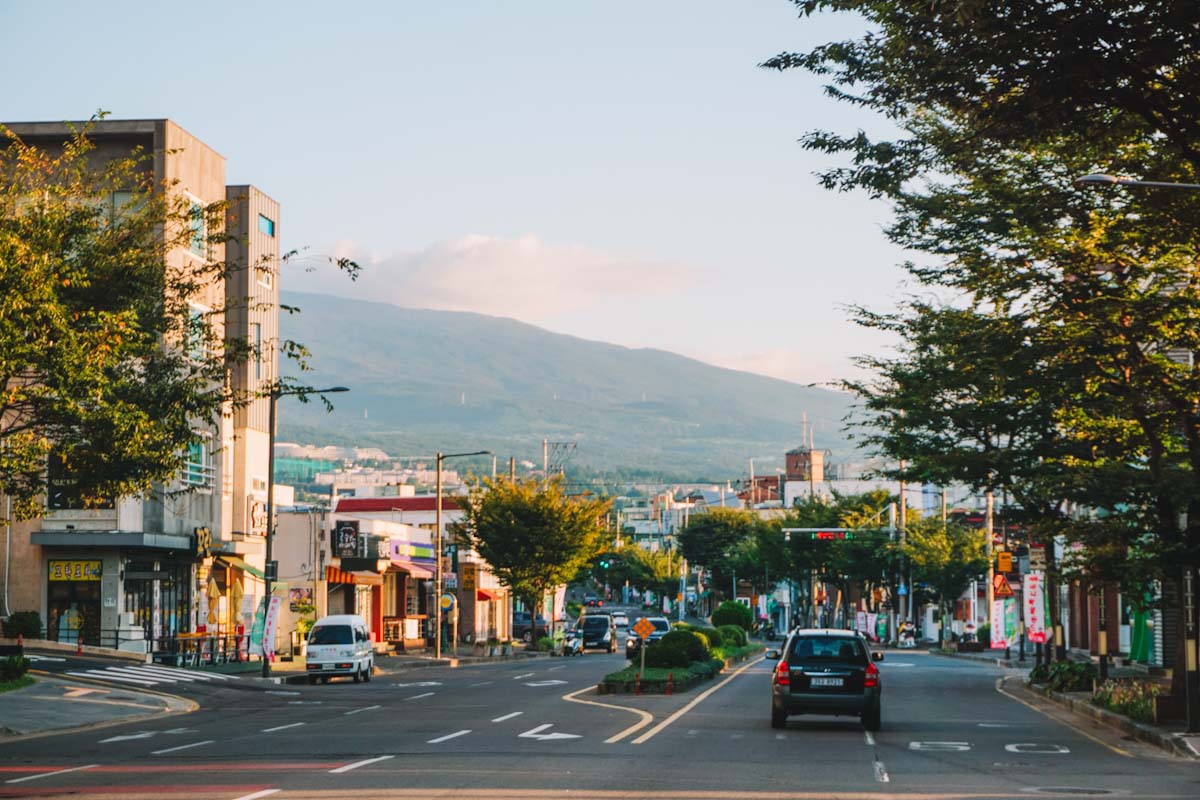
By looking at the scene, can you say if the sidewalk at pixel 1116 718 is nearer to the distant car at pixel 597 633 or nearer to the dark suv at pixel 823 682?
the dark suv at pixel 823 682

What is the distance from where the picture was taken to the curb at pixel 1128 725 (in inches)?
904

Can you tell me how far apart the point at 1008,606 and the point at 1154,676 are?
22185 millimetres

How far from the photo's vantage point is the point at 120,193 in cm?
5716

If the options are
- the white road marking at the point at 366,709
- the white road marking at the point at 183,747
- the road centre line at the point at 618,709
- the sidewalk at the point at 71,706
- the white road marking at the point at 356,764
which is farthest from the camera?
the white road marking at the point at 366,709

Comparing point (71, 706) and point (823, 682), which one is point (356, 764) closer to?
point (823, 682)

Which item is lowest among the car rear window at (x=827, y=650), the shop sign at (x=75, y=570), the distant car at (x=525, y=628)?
the distant car at (x=525, y=628)

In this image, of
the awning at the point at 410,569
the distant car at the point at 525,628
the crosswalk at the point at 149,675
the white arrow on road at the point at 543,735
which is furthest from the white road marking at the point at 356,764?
the distant car at the point at 525,628

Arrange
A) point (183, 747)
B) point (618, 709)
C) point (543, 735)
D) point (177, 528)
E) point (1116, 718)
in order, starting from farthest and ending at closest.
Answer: point (177, 528), point (618, 709), point (1116, 718), point (543, 735), point (183, 747)

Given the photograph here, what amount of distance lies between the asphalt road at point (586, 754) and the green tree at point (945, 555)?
50.8 metres

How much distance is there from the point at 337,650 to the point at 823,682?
83.3 feet

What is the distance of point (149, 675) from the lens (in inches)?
1762

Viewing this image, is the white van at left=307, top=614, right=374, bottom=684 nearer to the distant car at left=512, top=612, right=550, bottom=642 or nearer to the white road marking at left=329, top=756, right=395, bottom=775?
the white road marking at left=329, top=756, right=395, bottom=775

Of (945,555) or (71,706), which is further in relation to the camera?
(945,555)

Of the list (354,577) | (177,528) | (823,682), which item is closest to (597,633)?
(354,577)
